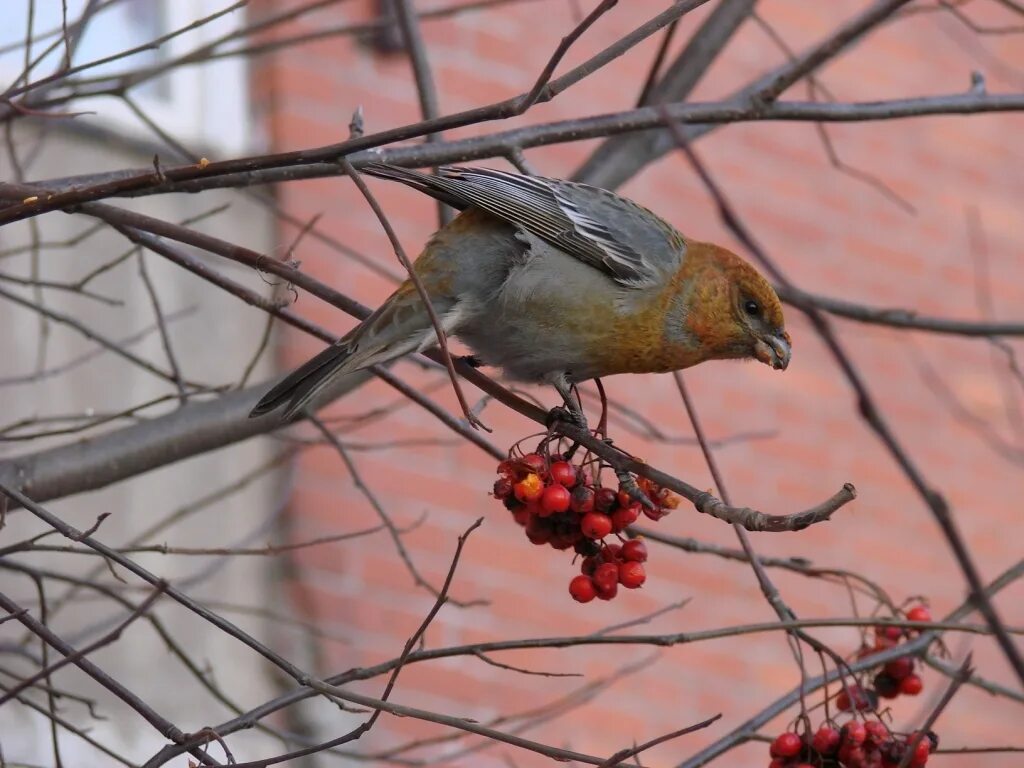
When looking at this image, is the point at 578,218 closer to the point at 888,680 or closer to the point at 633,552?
the point at 633,552

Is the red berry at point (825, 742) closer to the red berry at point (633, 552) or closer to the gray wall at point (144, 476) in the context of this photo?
the red berry at point (633, 552)

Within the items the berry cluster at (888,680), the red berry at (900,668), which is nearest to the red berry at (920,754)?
the berry cluster at (888,680)

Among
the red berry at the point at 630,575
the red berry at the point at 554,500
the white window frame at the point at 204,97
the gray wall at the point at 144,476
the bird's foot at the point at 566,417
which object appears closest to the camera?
the red berry at the point at 554,500

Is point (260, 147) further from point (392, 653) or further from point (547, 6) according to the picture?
point (392, 653)

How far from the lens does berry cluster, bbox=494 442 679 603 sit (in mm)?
2119

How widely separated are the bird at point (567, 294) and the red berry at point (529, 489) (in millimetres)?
544

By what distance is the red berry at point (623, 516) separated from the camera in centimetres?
214

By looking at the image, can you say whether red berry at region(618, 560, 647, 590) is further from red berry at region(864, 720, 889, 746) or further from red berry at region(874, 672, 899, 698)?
red berry at region(874, 672, 899, 698)

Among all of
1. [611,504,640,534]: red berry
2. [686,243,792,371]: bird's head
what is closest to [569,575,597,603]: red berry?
[611,504,640,534]: red berry

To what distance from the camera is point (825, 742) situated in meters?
2.18

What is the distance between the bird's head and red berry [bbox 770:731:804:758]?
0.88 metres

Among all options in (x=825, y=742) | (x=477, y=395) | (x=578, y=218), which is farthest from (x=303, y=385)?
(x=477, y=395)

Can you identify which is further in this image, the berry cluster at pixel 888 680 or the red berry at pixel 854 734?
the berry cluster at pixel 888 680

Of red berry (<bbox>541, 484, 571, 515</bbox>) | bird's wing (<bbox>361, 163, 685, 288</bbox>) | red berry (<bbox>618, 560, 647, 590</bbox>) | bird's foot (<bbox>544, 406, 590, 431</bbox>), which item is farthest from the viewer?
bird's wing (<bbox>361, 163, 685, 288</bbox>)
